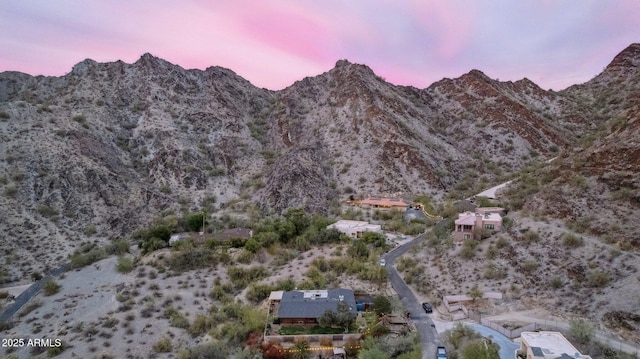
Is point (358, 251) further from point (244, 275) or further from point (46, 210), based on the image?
point (46, 210)

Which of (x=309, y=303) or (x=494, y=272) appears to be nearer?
(x=309, y=303)

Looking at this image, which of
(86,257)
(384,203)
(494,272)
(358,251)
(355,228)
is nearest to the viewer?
(494,272)

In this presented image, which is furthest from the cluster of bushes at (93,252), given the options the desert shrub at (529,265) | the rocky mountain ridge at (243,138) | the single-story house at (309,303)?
the desert shrub at (529,265)

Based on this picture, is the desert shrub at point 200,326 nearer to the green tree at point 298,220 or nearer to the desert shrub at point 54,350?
the desert shrub at point 54,350

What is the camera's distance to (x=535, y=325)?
888 inches

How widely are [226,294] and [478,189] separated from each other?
112 feet

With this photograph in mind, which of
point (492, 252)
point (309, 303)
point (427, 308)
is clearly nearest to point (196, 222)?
point (309, 303)

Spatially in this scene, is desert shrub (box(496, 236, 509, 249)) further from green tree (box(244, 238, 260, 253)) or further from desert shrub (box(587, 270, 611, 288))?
green tree (box(244, 238, 260, 253))

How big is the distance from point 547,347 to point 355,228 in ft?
75.1

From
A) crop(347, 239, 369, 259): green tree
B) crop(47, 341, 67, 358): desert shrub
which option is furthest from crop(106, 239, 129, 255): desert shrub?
crop(347, 239, 369, 259): green tree

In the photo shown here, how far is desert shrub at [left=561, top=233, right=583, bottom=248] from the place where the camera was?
27188mm

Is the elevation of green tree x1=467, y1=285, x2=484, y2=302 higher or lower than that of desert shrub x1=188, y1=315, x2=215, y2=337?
higher

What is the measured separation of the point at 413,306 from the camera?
27.3 meters

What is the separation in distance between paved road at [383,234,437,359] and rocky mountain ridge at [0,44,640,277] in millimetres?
16075
